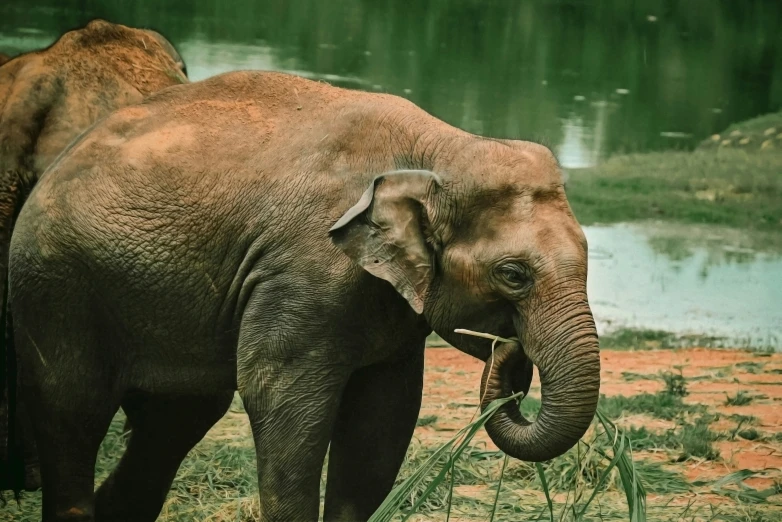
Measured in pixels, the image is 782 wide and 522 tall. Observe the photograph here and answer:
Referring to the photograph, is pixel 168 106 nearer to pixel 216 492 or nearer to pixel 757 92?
pixel 216 492

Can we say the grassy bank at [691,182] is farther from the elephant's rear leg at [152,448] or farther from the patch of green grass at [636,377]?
the elephant's rear leg at [152,448]

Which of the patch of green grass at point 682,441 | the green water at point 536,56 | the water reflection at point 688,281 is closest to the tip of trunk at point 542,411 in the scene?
the patch of green grass at point 682,441

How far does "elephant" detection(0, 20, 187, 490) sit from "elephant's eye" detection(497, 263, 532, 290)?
2.73 metres

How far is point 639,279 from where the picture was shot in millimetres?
12195

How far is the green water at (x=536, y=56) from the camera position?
1223 cm

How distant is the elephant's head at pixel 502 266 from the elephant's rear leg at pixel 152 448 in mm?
1599

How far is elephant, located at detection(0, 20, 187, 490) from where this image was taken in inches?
269

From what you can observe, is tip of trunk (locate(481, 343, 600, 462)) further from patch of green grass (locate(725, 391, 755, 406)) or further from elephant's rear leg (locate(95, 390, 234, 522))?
patch of green grass (locate(725, 391, 755, 406))

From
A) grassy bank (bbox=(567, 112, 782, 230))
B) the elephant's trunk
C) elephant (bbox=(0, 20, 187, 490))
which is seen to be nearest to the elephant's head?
the elephant's trunk

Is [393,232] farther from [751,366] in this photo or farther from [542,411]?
[751,366]

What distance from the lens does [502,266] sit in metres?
5.07

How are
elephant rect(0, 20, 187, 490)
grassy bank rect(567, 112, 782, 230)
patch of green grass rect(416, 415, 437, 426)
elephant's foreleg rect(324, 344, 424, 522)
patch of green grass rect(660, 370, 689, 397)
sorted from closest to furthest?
elephant's foreleg rect(324, 344, 424, 522), elephant rect(0, 20, 187, 490), patch of green grass rect(416, 415, 437, 426), patch of green grass rect(660, 370, 689, 397), grassy bank rect(567, 112, 782, 230)

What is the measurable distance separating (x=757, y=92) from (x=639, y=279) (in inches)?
84.5

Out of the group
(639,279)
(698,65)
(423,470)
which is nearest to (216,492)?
(423,470)
